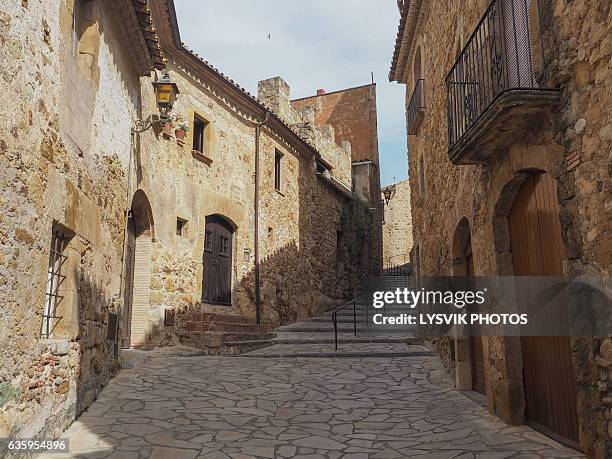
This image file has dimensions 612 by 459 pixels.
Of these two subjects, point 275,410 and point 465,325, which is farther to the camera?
point 465,325

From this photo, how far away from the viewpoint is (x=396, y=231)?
29.3m

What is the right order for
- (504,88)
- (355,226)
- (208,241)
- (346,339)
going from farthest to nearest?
1. (355,226)
2. (208,241)
3. (346,339)
4. (504,88)

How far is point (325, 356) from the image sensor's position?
1010 centimetres

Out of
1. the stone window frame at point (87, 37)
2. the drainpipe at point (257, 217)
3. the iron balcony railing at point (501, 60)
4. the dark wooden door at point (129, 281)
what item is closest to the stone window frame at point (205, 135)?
the drainpipe at point (257, 217)

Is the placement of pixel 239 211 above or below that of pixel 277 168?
below

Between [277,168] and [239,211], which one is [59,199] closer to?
[239,211]

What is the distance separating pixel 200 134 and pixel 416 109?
16.7 feet


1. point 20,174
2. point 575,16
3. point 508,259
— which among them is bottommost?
point 508,259

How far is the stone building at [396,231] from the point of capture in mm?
29172

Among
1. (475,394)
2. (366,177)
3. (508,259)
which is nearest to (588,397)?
(508,259)

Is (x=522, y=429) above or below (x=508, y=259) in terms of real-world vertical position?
below

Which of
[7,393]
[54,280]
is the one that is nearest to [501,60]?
[54,280]

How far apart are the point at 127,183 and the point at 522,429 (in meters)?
6.21

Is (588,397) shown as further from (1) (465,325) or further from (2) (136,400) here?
(2) (136,400)
